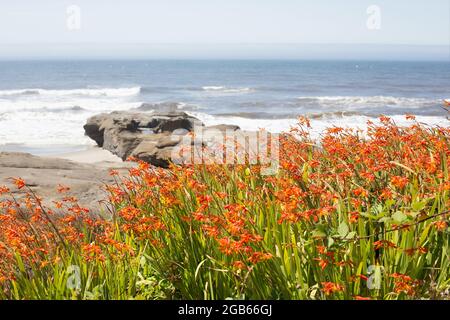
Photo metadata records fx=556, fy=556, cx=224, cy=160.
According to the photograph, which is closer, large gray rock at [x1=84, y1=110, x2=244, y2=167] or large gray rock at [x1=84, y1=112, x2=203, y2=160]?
large gray rock at [x1=84, y1=110, x2=244, y2=167]

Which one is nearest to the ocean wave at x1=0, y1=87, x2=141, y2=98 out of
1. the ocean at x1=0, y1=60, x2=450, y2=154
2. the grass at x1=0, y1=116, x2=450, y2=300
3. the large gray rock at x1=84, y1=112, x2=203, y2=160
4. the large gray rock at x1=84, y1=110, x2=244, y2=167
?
the ocean at x1=0, y1=60, x2=450, y2=154

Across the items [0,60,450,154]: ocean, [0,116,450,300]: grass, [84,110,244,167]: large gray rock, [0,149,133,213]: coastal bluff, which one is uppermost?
[0,116,450,300]: grass

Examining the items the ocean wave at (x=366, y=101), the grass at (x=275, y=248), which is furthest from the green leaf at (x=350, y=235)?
the ocean wave at (x=366, y=101)

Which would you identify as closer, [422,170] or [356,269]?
[356,269]

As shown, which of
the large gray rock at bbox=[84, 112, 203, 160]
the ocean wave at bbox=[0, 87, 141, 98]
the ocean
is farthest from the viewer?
the ocean wave at bbox=[0, 87, 141, 98]

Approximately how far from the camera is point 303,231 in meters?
3.05

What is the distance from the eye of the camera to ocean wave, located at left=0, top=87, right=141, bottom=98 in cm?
4625

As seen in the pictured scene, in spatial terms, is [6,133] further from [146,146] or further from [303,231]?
[303,231]

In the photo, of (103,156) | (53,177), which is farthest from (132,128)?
(53,177)

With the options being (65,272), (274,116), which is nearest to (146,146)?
(65,272)

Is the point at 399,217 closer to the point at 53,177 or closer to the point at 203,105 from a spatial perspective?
the point at 53,177

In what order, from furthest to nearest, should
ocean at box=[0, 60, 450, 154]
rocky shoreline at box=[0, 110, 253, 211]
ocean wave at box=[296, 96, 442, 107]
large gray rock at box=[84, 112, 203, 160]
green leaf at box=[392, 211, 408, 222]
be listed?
ocean wave at box=[296, 96, 442, 107] → ocean at box=[0, 60, 450, 154] → large gray rock at box=[84, 112, 203, 160] → rocky shoreline at box=[0, 110, 253, 211] → green leaf at box=[392, 211, 408, 222]

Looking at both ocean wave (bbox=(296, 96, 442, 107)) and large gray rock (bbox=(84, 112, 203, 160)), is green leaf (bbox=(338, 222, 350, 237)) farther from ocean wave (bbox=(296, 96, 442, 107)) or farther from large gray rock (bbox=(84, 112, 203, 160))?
ocean wave (bbox=(296, 96, 442, 107))
